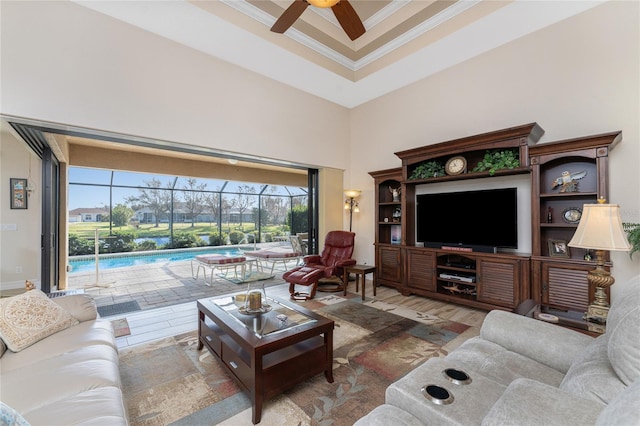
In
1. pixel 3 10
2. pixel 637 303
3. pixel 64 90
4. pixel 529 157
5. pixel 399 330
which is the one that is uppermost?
pixel 3 10

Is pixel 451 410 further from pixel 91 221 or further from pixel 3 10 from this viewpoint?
pixel 91 221

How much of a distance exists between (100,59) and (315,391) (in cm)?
424

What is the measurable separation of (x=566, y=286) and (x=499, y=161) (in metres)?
1.67

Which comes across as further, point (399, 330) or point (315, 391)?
point (399, 330)

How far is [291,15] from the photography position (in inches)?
109

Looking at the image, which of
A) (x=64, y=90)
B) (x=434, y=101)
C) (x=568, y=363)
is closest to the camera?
(x=568, y=363)

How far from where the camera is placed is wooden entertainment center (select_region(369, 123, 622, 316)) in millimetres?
3027

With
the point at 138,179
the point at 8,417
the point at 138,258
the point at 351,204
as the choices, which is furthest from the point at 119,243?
the point at 8,417

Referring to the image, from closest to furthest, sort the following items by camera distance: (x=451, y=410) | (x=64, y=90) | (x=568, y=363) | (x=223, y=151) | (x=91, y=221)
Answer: (x=451, y=410), (x=568, y=363), (x=64, y=90), (x=223, y=151), (x=91, y=221)

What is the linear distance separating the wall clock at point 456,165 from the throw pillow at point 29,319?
4.74m

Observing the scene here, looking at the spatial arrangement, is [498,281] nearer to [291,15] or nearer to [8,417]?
A: [291,15]

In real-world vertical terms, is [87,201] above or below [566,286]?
above

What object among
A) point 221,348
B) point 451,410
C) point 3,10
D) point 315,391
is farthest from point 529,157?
point 3,10

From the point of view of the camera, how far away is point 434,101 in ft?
15.3
